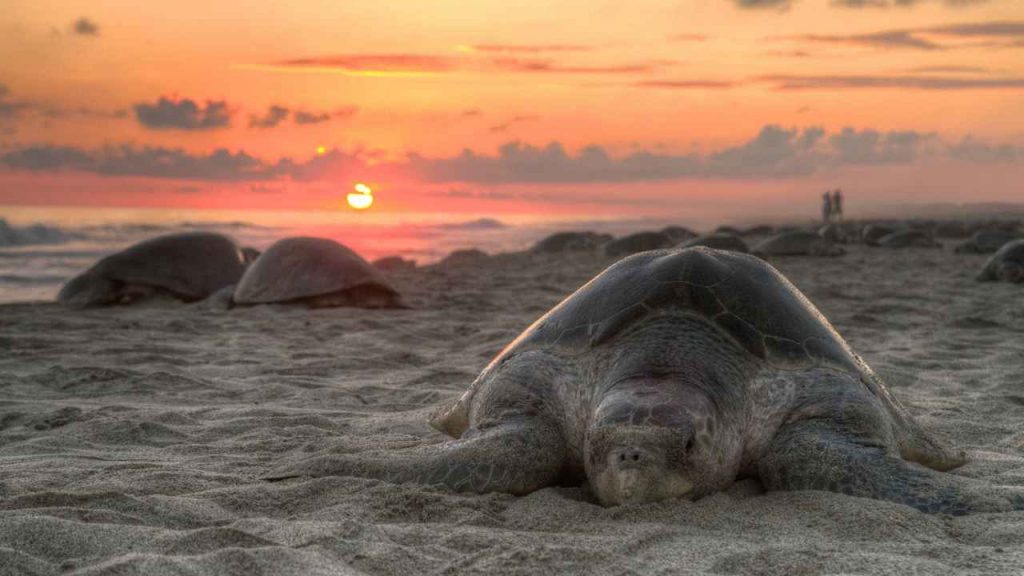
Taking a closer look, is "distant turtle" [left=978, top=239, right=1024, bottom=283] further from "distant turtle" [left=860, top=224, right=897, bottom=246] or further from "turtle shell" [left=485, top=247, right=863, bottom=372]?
"distant turtle" [left=860, top=224, right=897, bottom=246]

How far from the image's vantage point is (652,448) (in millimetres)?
3111

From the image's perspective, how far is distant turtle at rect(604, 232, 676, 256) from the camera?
2403cm

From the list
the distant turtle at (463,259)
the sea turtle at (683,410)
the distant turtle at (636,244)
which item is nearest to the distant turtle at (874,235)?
the distant turtle at (636,244)

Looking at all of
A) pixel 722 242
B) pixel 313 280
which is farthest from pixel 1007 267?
pixel 313 280

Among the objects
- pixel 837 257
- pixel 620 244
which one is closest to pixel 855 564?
pixel 837 257

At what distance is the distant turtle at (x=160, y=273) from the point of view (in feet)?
38.8

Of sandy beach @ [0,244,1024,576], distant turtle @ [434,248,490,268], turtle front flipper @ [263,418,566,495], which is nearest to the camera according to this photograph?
sandy beach @ [0,244,1024,576]

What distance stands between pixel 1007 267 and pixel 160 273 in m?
12.4

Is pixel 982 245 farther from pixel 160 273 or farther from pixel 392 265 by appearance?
pixel 160 273

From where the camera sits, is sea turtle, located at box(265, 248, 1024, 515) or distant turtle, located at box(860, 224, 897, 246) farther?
distant turtle, located at box(860, 224, 897, 246)

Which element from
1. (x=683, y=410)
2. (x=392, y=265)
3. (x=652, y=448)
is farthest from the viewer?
(x=392, y=265)

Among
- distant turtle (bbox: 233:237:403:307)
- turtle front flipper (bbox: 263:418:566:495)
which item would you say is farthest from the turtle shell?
distant turtle (bbox: 233:237:403:307)

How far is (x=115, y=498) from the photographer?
3256 mm

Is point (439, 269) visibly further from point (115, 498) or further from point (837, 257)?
point (115, 498)
